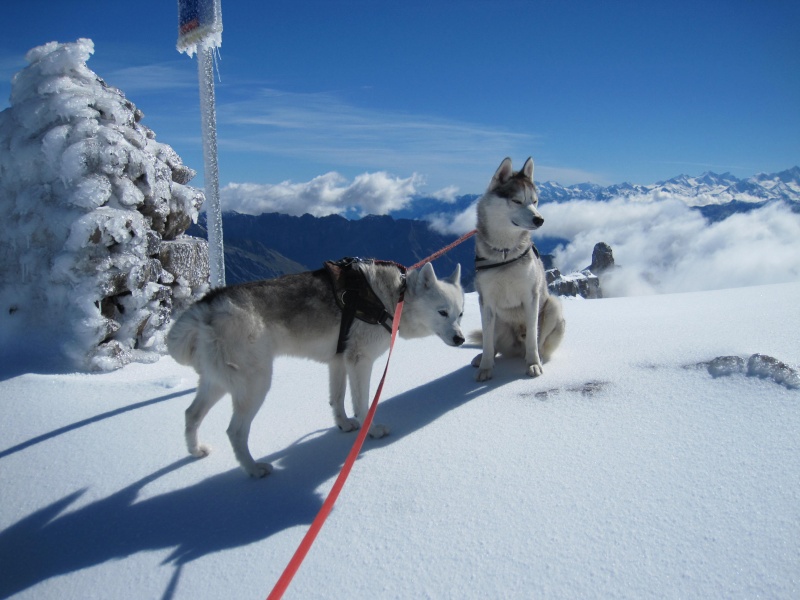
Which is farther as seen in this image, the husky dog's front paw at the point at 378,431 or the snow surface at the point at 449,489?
the husky dog's front paw at the point at 378,431

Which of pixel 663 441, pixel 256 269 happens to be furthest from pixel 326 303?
pixel 256 269

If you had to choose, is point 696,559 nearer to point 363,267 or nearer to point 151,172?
point 363,267

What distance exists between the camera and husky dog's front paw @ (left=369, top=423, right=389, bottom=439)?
4.10m

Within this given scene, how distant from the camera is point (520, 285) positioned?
4988 mm

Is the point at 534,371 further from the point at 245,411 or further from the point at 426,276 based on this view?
the point at 245,411

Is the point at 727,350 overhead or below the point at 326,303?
below

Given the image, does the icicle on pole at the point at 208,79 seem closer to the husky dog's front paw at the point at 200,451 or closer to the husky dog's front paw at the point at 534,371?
the husky dog's front paw at the point at 200,451

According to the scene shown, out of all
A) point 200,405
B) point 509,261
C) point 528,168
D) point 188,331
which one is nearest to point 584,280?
point 528,168

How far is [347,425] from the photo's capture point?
4340 mm

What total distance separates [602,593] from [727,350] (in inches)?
139

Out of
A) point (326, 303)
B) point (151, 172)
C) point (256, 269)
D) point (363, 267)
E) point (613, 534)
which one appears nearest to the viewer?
point (613, 534)

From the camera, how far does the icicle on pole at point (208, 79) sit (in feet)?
18.0

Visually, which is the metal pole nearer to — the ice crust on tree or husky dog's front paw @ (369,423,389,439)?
the ice crust on tree

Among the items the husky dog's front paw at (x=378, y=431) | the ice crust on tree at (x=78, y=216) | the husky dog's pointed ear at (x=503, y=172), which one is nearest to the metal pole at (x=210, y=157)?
the ice crust on tree at (x=78, y=216)
